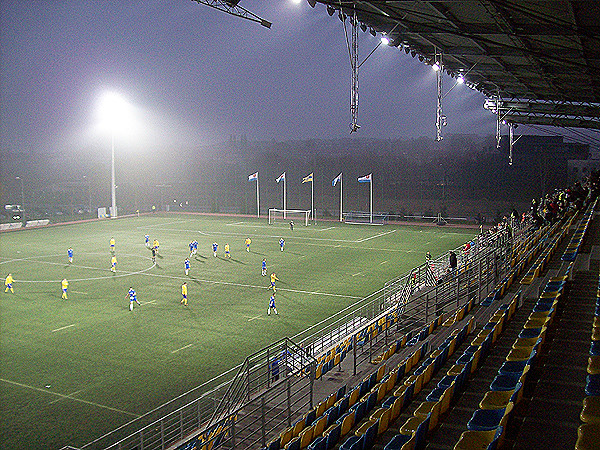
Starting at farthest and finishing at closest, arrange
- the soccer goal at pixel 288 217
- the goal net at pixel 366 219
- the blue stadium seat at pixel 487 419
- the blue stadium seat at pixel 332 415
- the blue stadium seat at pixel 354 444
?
the soccer goal at pixel 288 217
the goal net at pixel 366 219
the blue stadium seat at pixel 332 415
the blue stadium seat at pixel 354 444
the blue stadium seat at pixel 487 419

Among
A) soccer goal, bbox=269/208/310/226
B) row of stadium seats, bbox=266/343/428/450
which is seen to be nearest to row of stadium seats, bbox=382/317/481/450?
row of stadium seats, bbox=266/343/428/450

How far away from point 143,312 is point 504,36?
16.9m

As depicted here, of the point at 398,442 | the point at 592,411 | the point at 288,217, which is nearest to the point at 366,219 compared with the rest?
the point at 288,217

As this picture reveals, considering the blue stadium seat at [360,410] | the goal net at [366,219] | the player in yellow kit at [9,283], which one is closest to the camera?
the blue stadium seat at [360,410]

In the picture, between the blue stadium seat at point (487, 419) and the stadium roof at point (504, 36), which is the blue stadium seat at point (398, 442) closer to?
the blue stadium seat at point (487, 419)

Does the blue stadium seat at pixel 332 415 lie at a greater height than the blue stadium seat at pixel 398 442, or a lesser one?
lesser

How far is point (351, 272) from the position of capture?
2991 cm

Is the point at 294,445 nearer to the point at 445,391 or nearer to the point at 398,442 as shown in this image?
the point at 398,442

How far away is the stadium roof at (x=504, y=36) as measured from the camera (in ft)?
41.5

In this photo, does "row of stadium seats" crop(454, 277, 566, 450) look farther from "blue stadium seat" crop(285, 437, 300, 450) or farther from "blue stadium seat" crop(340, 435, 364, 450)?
"blue stadium seat" crop(285, 437, 300, 450)

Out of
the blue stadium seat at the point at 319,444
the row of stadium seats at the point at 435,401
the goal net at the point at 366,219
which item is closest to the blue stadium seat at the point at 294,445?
the blue stadium seat at the point at 319,444

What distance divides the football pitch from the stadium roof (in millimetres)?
10843

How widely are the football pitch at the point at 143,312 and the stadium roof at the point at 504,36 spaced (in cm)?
1084

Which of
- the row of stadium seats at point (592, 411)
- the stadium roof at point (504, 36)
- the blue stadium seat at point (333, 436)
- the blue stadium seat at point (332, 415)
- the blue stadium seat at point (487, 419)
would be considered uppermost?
the stadium roof at point (504, 36)
